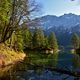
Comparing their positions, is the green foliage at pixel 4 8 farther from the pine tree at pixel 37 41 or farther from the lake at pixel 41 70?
the pine tree at pixel 37 41

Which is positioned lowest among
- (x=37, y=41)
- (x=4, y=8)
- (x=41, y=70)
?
(x=41, y=70)

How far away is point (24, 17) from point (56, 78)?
51.4 feet

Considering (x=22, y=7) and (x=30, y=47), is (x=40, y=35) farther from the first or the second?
(x=22, y=7)

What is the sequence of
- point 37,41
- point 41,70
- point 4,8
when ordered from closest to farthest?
point 41,70 → point 4,8 → point 37,41

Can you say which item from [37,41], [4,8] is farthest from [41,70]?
[37,41]

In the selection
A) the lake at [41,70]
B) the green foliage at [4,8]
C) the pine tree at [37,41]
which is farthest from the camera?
the pine tree at [37,41]

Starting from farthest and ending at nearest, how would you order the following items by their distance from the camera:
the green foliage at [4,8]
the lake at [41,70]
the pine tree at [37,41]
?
1. the pine tree at [37,41]
2. the green foliage at [4,8]
3. the lake at [41,70]

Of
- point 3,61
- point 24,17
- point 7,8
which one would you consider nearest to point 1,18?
point 7,8

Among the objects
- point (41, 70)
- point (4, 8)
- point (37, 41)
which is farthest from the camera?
point (37, 41)

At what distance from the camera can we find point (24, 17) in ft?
135

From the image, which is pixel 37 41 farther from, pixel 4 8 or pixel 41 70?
pixel 41 70

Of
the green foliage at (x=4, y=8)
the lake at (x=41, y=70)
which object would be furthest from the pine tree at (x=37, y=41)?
the green foliage at (x=4, y=8)

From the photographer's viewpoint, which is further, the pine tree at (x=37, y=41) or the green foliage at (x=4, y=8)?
Answer: the pine tree at (x=37, y=41)

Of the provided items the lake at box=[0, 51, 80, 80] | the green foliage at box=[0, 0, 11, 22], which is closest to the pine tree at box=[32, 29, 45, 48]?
the lake at box=[0, 51, 80, 80]
